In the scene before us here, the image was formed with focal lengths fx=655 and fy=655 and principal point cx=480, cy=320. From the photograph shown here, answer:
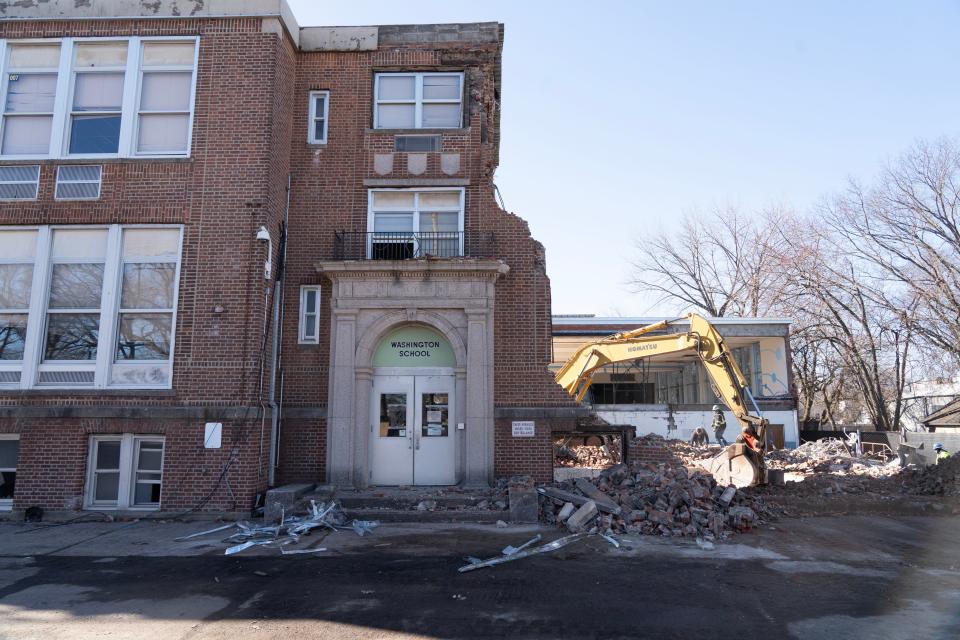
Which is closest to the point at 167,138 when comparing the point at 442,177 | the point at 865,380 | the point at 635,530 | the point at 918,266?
the point at 442,177

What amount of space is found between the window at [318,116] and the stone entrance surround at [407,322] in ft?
9.81

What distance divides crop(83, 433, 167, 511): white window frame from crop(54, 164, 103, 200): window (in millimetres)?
4503

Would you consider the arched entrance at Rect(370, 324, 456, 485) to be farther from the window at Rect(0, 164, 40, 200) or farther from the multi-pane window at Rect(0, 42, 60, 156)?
the multi-pane window at Rect(0, 42, 60, 156)

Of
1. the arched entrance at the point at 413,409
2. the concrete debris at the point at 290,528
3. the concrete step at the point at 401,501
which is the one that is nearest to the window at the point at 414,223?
the arched entrance at the point at 413,409

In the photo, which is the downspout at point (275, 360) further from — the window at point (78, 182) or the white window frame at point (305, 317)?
the window at point (78, 182)

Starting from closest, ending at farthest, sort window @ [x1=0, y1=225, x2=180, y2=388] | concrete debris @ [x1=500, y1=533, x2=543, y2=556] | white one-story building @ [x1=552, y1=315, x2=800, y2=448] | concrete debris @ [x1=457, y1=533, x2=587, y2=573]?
concrete debris @ [x1=457, y1=533, x2=587, y2=573]
concrete debris @ [x1=500, y1=533, x2=543, y2=556]
window @ [x1=0, y1=225, x2=180, y2=388]
white one-story building @ [x1=552, y1=315, x2=800, y2=448]

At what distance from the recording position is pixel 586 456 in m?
21.2

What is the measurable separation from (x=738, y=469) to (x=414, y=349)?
24.4 feet

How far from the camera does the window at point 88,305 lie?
11703 millimetres

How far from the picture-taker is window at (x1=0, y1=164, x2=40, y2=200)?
12.3 m

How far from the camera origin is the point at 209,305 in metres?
11.8

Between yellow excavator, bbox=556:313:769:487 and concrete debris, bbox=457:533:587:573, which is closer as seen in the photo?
concrete debris, bbox=457:533:587:573

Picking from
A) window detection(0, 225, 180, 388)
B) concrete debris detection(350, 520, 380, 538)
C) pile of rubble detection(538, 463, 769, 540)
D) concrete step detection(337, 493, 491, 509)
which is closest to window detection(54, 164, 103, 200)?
window detection(0, 225, 180, 388)

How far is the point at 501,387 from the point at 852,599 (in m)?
6.98
